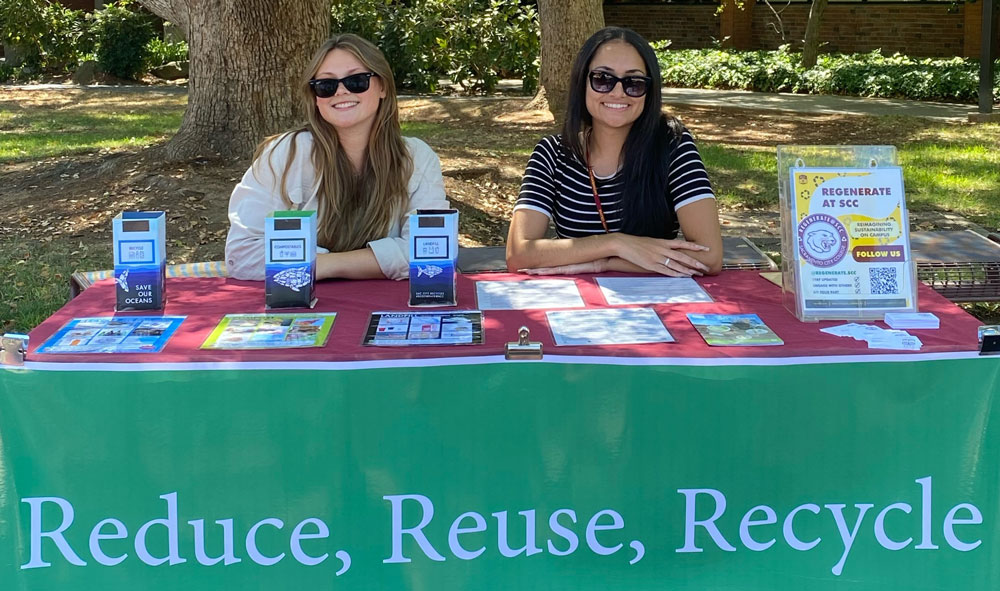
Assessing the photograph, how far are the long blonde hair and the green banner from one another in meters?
1.14

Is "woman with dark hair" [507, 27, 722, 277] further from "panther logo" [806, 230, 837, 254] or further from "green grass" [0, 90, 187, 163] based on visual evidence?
"green grass" [0, 90, 187, 163]

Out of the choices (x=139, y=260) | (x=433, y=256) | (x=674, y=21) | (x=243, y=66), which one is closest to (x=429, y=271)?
(x=433, y=256)

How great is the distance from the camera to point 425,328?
2727 millimetres

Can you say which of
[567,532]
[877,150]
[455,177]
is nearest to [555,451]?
[567,532]

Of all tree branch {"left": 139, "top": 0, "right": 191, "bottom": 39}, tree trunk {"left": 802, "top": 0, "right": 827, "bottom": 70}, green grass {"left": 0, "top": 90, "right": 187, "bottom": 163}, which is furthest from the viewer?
tree trunk {"left": 802, "top": 0, "right": 827, "bottom": 70}

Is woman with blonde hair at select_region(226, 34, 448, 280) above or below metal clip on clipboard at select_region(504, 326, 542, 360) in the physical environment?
above

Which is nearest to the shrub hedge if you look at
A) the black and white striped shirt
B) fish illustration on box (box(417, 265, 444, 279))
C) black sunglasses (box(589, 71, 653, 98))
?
the black and white striped shirt

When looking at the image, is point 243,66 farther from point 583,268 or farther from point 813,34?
point 813,34

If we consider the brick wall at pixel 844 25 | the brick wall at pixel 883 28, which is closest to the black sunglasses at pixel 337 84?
the brick wall at pixel 844 25

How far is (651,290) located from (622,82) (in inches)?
29.3

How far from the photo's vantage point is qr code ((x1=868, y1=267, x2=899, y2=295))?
282 cm

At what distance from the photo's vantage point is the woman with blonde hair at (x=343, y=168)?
3.45 m

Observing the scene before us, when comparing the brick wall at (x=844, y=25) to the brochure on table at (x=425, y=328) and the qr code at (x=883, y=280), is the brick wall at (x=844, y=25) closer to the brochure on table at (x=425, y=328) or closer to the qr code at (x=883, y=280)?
the qr code at (x=883, y=280)

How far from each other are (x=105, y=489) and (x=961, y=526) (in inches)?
80.4
